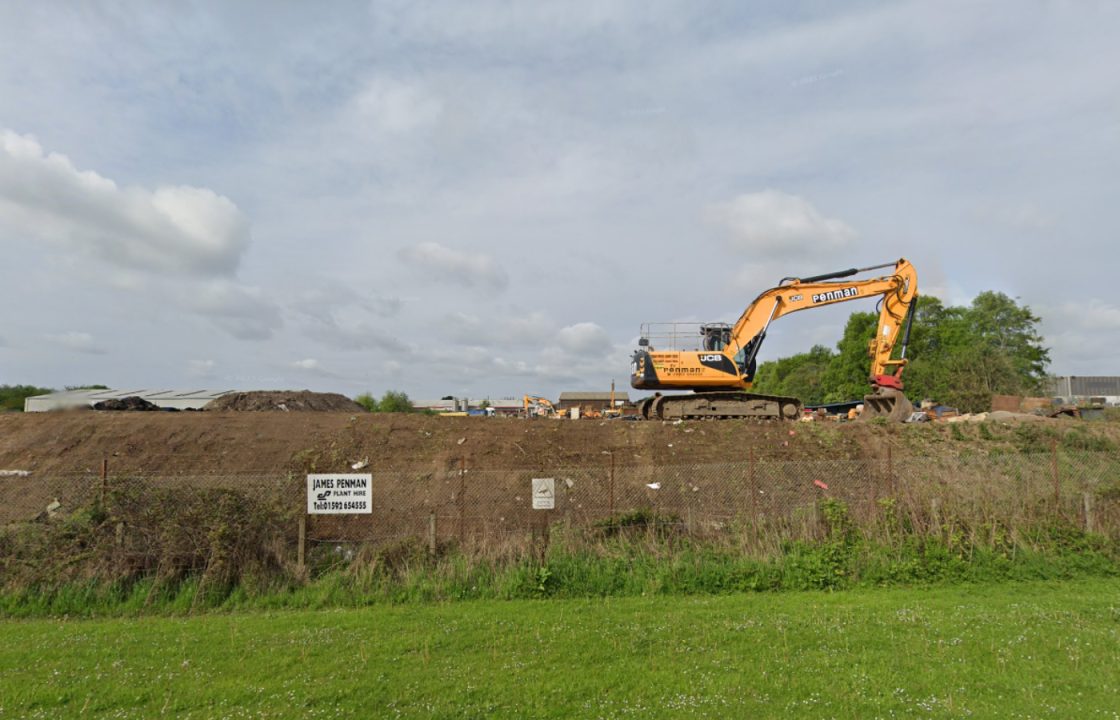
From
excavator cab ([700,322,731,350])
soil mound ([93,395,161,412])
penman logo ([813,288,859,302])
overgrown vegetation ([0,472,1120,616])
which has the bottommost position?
overgrown vegetation ([0,472,1120,616])

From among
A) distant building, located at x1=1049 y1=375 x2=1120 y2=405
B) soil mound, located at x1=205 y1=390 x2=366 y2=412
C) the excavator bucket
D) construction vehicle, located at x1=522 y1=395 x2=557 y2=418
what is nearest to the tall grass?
the excavator bucket

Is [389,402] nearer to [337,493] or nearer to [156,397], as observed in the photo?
[156,397]

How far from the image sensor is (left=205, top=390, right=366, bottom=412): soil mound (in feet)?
90.2

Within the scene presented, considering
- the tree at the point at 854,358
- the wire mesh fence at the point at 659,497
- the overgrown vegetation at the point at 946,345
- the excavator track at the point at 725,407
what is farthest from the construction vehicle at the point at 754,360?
the tree at the point at 854,358

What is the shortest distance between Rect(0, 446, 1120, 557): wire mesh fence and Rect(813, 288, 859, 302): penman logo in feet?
25.3

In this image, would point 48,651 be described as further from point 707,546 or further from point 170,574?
point 707,546

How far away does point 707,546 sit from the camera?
413 inches

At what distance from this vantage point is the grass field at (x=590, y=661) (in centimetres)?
545

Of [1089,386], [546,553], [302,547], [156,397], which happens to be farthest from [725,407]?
[1089,386]

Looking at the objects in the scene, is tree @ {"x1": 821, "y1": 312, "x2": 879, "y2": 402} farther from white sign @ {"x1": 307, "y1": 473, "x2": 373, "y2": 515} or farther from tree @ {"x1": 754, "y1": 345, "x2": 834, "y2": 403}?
white sign @ {"x1": 307, "y1": 473, "x2": 373, "y2": 515}

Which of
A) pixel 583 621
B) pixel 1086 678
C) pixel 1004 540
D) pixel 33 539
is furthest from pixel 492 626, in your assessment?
pixel 1004 540

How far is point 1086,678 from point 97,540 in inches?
442

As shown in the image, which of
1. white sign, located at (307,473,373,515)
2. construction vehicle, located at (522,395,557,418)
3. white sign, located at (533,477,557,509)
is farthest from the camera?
construction vehicle, located at (522,395,557,418)

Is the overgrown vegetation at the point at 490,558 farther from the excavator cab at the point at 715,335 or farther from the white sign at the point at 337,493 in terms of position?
the excavator cab at the point at 715,335
